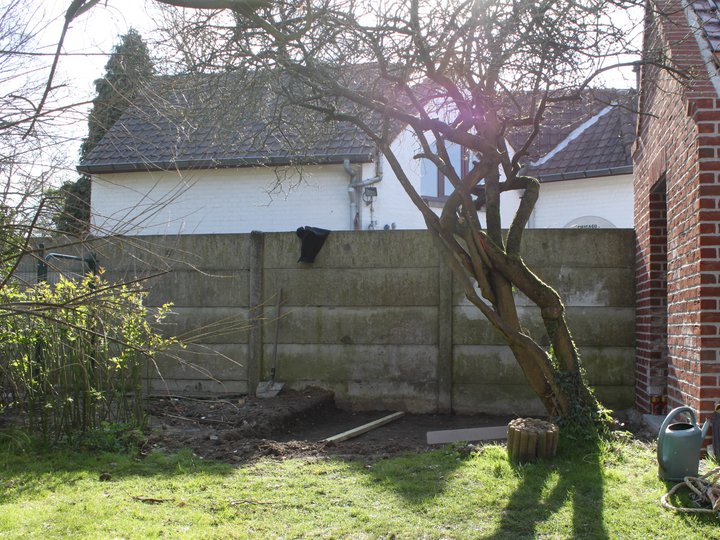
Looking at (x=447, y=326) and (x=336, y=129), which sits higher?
(x=336, y=129)

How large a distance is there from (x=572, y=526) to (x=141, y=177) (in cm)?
1150

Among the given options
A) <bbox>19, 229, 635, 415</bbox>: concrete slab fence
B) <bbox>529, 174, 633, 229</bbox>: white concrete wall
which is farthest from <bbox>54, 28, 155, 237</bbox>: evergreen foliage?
<bbox>529, 174, 633, 229</bbox>: white concrete wall

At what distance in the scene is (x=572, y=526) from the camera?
13.1ft

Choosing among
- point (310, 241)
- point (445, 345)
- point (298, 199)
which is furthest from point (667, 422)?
point (298, 199)

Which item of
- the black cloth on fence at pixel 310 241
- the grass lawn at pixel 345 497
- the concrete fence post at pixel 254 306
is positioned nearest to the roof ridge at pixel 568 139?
the black cloth on fence at pixel 310 241

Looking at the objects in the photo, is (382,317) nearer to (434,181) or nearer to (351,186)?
(351,186)

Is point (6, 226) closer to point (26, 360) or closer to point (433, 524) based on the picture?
point (433, 524)

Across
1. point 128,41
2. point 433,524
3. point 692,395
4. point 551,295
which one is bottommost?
point 433,524

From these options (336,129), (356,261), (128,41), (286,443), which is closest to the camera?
(128,41)

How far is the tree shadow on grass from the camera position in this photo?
157 inches

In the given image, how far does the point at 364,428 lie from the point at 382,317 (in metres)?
1.54

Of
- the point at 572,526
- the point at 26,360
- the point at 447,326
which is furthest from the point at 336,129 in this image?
the point at 572,526

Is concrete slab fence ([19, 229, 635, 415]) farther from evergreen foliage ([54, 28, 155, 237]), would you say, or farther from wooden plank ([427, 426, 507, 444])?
evergreen foliage ([54, 28, 155, 237])

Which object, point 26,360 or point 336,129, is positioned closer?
point 26,360
